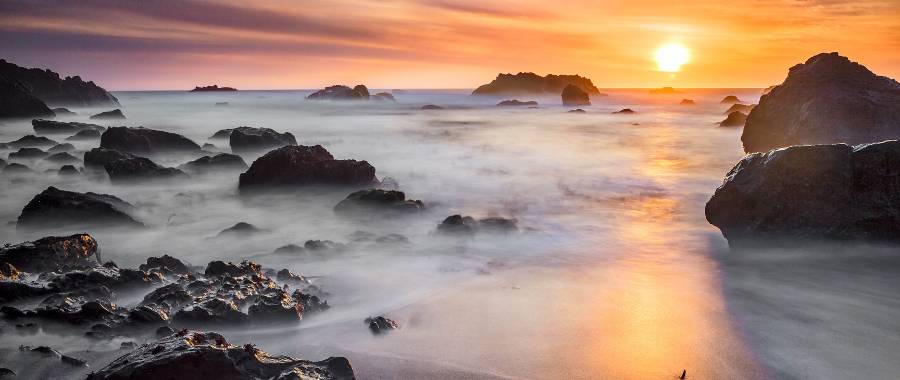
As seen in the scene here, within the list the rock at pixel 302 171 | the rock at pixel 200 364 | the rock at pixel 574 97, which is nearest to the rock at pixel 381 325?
the rock at pixel 200 364

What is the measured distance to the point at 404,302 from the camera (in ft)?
16.6

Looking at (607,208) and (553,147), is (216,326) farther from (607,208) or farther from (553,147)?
(553,147)

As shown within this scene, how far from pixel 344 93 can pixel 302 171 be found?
67043 millimetres

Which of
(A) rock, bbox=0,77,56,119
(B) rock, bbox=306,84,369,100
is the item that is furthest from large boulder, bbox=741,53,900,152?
(B) rock, bbox=306,84,369,100

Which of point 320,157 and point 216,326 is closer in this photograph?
point 216,326

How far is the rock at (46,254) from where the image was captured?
5.05 meters

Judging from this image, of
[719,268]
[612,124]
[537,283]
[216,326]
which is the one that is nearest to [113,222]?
[216,326]

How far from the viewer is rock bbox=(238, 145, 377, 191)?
35.5 feet

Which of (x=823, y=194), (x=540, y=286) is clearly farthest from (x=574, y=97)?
(x=540, y=286)

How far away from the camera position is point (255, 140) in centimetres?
1648

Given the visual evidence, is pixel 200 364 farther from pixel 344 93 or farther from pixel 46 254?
pixel 344 93

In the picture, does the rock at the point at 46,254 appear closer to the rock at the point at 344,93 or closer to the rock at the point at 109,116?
the rock at the point at 109,116

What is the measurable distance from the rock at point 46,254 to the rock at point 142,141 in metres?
11.2

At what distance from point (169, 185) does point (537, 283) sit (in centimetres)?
887
